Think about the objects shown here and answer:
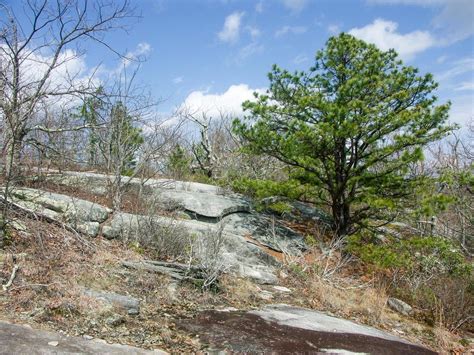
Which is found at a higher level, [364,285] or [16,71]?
Answer: [16,71]

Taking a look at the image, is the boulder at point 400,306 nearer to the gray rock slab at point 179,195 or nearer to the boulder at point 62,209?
Answer: the gray rock slab at point 179,195

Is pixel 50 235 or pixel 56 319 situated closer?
pixel 56 319

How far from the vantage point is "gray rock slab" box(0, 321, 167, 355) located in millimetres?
3927

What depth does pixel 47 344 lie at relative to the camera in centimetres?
412

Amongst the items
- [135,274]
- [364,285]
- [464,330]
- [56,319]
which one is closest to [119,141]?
[135,274]

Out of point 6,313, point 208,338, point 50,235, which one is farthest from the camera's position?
point 50,235

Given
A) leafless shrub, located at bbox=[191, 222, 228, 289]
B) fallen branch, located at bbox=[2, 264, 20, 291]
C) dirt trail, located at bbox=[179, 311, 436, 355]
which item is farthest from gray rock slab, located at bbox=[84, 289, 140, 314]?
leafless shrub, located at bbox=[191, 222, 228, 289]

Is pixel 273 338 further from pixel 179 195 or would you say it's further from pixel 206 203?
pixel 179 195

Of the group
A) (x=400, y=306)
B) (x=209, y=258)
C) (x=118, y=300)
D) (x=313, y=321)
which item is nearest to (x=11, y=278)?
(x=118, y=300)

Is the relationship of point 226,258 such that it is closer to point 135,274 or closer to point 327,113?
point 135,274

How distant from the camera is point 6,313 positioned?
4660 mm

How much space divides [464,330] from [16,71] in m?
9.87

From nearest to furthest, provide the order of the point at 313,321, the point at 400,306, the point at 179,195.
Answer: the point at 313,321 → the point at 400,306 → the point at 179,195

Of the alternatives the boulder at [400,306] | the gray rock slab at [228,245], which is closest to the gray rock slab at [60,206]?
the gray rock slab at [228,245]
